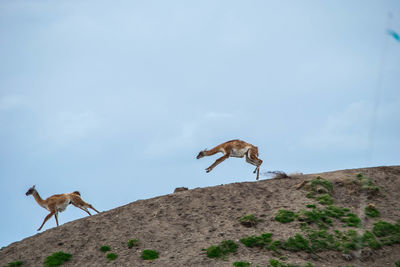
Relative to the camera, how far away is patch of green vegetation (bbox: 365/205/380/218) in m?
26.3

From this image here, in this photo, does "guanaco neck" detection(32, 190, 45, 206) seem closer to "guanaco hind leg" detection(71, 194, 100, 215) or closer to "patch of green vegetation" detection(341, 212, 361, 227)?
"guanaco hind leg" detection(71, 194, 100, 215)

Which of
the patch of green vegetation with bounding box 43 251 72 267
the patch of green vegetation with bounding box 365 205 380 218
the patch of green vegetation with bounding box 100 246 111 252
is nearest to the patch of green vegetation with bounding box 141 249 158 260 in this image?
the patch of green vegetation with bounding box 100 246 111 252

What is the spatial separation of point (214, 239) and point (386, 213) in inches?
387

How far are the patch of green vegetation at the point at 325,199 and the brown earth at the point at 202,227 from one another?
1.22 ft

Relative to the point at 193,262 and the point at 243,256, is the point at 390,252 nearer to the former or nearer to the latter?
the point at 243,256

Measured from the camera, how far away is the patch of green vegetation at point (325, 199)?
87.5 ft

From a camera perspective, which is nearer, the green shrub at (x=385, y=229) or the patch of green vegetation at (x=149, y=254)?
the patch of green vegetation at (x=149, y=254)

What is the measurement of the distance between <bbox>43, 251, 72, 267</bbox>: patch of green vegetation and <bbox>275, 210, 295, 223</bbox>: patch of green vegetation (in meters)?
10.1

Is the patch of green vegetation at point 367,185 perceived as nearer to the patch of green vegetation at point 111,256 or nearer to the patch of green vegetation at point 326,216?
the patch of green vegetation at point 326,216

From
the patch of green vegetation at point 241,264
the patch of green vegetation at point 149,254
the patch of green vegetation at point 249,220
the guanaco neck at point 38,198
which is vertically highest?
the guanaco neck at point 38,198

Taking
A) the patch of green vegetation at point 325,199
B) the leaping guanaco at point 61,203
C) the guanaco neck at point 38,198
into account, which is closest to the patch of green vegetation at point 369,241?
the patch of green vegetation at point 325,199

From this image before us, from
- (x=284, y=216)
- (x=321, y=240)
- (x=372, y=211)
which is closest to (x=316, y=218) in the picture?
(x=284, y=216)

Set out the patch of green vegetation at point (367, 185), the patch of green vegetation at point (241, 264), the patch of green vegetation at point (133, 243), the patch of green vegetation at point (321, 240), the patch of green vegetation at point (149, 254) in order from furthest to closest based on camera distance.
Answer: the patch of green vegetation at point (367, 185) → the patch of green vegetation at point (133, 243) → the patch of green vegetation at point (321, 240) → the patch of green vegetation at point (149, 254) → the patch of green vegetation at point (241, 264)

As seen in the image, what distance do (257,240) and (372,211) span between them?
745cm
